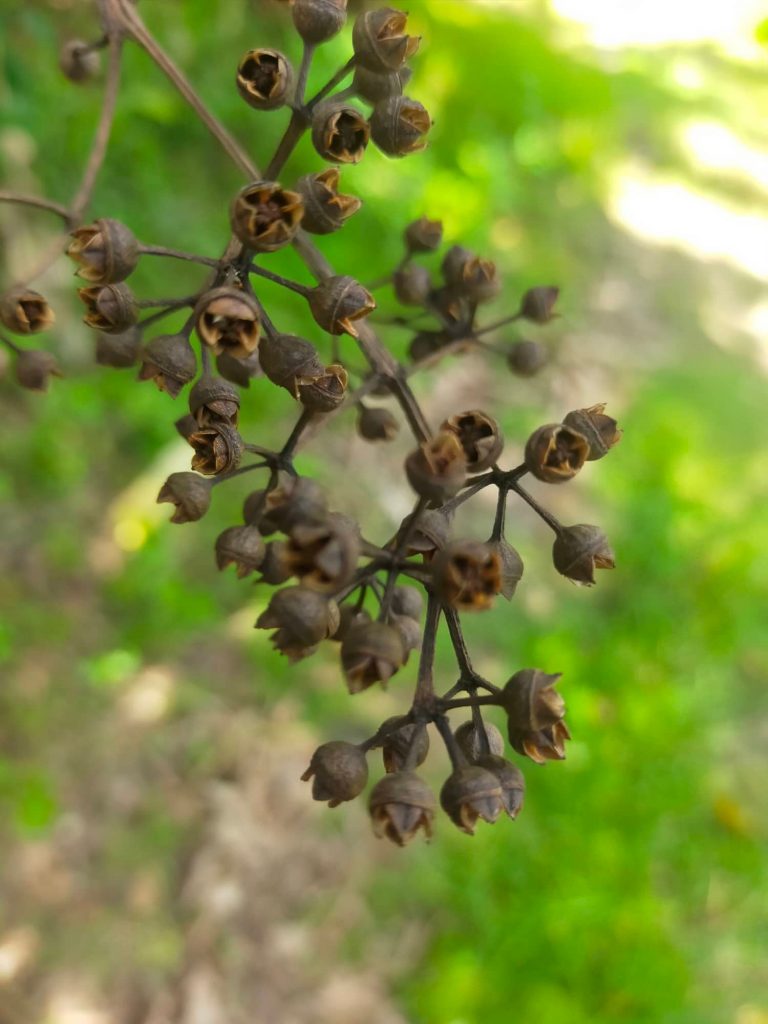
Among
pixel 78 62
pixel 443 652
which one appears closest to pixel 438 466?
pixel 78 62

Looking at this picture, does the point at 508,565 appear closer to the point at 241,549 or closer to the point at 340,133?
the point at 241,549

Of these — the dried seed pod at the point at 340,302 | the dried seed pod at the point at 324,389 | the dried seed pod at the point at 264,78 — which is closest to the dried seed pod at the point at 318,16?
the dried seed pod at the point at 264,78

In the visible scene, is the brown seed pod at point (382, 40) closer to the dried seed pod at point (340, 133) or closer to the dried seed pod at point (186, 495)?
the dried seed pod at point (340, 133)

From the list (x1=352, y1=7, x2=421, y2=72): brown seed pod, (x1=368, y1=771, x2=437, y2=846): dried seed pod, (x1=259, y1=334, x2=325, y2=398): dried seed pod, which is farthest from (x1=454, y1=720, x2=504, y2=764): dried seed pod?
(x1=352, y1=7, x2=421, y2=72): brown seed pod

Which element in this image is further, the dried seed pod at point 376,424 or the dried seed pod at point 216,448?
the dried seed pod at point 376,424

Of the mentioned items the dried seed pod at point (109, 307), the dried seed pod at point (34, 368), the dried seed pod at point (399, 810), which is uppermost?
the dried seed pod at point (34, 368)

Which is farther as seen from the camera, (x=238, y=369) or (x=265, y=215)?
(x=238, y=369)
